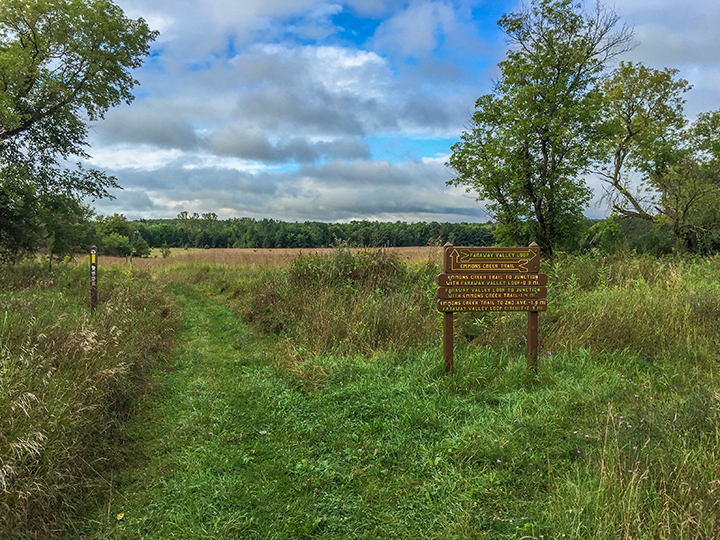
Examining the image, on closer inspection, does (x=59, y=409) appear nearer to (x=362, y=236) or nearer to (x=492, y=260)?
(x=492, y=260)

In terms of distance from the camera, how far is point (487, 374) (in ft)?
15.9

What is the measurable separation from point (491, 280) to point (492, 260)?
0.28m

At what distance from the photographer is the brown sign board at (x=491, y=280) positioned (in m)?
5.22

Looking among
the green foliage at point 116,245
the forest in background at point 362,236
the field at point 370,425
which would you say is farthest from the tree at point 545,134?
the green foliage at point 116,245

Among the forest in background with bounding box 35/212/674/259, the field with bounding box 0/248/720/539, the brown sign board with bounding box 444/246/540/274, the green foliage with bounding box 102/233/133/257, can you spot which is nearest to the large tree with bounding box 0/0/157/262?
the forest in background with bounding box 35/212/674/259

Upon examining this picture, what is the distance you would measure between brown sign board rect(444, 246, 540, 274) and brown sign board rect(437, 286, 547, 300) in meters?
0.24

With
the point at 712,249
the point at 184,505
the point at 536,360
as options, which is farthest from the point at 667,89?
the point at 184,505

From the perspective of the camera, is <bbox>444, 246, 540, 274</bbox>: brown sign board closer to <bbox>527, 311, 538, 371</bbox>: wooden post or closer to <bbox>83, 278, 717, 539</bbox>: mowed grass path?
<bbox>527, 311, 538, 371</bbox>: wooden post

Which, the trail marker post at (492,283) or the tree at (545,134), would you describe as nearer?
the trail marker post at (492,283)

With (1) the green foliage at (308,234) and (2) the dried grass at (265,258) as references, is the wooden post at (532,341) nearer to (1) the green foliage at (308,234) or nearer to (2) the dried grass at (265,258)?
(1) the green foliage at (308,234)

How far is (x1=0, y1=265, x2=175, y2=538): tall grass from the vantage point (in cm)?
263

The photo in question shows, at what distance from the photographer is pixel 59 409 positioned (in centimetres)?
324

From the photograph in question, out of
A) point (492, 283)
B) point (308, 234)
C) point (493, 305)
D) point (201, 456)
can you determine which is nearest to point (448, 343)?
point (493, 305)

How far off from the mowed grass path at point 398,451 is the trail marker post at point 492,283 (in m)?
0.68
